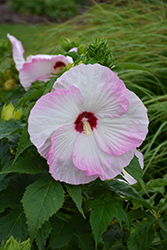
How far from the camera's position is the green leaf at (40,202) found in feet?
2.11

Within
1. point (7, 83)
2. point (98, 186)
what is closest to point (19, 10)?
point (7, 83)

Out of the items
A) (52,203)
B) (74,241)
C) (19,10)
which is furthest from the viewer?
(19,10)

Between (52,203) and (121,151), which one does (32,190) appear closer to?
(52,203)

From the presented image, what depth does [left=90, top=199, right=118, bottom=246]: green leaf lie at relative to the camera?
72 centimetres

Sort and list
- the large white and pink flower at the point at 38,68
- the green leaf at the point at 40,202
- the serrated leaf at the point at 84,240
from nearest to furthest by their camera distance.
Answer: the green leaf at the point at 40,202 → the serrated leaf at the point at 84,240 → the large white and pink flower at the point at 38,68

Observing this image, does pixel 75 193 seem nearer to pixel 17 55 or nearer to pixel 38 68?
pixel 38 68

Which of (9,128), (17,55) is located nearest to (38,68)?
(17,55)

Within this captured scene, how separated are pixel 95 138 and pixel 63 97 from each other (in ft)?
0.43

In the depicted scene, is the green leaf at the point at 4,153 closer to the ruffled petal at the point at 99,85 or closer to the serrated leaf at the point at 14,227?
the serrated leaf at the point at 14,227

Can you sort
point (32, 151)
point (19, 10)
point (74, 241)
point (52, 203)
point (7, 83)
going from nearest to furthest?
point (52, 203)
point (32, 151)
point (74, 241)
point (7, 83)
point (19, 10)

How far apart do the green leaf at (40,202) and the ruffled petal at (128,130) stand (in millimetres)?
154

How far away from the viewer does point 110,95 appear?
0.69 metres

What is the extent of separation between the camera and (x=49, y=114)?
0.68 m

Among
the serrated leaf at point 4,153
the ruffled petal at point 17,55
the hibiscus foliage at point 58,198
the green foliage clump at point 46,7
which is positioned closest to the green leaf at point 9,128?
the hibiscus foliage at point 58,198
